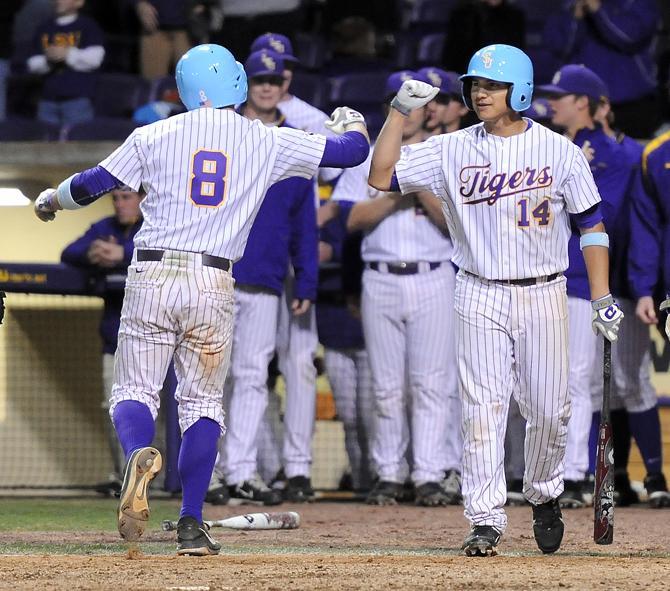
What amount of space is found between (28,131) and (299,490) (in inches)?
149

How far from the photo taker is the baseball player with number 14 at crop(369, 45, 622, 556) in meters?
4.99

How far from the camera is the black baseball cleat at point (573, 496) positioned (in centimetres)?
711

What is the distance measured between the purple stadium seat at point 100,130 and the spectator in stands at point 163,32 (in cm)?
123

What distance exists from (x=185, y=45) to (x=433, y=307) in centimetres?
416

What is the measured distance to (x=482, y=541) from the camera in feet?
16.0

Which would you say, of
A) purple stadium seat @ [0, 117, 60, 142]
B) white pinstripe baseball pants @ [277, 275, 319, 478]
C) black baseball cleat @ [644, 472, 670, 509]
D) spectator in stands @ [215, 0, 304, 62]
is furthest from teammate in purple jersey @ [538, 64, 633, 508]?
purple stadium seat @ [0, 117, 60, 142]

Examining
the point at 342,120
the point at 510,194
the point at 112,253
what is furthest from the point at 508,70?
the point at 112,253

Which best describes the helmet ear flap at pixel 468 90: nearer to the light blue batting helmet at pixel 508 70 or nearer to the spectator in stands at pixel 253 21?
the light blue batting helmet at pixel 508 70

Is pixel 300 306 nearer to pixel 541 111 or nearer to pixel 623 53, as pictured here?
pixel 541 111

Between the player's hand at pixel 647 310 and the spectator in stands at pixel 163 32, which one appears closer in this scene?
the player's hand at pixel 647 310

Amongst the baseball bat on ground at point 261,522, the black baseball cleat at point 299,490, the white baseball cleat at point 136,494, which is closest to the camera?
the white baseball cleat at point 136,494

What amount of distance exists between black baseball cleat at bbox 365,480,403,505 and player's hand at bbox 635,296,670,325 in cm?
155

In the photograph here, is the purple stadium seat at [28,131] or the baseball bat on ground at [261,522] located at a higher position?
the purple stadium seat at [28,131]

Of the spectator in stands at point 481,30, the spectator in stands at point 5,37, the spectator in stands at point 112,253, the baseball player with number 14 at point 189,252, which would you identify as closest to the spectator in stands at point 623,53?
the spectator in stands at point 481,30
